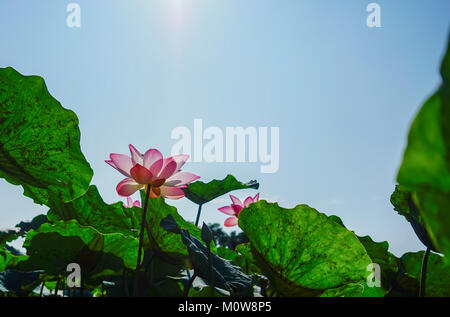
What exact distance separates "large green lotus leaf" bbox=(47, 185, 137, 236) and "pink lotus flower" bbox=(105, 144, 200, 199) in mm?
127

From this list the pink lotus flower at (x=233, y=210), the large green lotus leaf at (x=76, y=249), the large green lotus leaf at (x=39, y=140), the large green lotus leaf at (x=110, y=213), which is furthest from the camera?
the pink lotus flower at (x=233, y=210)

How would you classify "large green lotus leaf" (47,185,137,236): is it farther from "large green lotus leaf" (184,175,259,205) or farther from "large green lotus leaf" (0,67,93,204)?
"large green lotus leaf" (184,175,259,205)

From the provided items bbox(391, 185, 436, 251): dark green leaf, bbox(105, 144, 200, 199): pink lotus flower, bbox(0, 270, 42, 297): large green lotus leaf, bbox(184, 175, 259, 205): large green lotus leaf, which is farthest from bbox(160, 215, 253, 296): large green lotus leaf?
bbox(184, 175, 259, 205): large green lotus leaf

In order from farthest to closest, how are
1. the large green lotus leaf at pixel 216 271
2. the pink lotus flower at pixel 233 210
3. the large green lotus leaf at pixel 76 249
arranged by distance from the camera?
the pink lotus flower at pixel 233 210 → the large green lotus leaf at pixel 76 249 → the large green lotus leaf at pixel 216 271

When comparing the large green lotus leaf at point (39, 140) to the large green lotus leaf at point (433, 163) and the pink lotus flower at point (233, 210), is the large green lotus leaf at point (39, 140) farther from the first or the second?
the large green lotus leaf at point (433, 163)

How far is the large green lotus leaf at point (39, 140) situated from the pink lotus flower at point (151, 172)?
12 centimetres

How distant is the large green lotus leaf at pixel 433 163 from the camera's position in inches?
9.8

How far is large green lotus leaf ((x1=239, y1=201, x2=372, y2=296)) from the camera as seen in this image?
2.93ft

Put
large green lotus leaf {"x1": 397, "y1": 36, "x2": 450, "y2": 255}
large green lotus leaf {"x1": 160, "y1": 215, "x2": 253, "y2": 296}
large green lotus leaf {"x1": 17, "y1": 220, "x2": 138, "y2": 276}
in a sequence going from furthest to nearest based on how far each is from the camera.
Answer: large green lotus leaf {"x1": 17, "y1": 220, "x2": 138, "y2": 276}, large green lotus leaf {"x1": 160, "y1": 215, "x2": 253, "y2": 296}, large green lotus leaf {"x1": 397, "y1": 36, "x2": 450, "y2": 255}

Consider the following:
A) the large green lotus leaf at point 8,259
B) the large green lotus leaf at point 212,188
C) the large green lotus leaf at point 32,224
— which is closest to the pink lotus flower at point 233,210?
the large green lotus leaf at point 212,188

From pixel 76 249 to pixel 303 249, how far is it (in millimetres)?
645

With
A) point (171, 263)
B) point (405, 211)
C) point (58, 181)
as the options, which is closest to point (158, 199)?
point (171, 263)

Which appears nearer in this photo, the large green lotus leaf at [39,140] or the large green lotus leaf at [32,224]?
the large green lotus leaf at [39,140]

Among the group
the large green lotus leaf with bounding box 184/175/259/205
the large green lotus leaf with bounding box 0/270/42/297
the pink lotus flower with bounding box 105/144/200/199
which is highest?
the large green lotus leaf with bounding box 184/175/259/205
